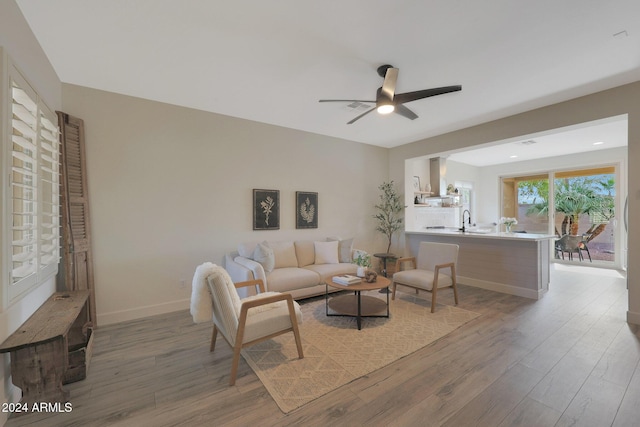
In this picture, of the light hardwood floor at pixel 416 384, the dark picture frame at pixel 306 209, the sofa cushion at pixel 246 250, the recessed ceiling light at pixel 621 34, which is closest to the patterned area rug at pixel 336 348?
the light hardwood floor at pixel 416 384

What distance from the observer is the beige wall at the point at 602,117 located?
10.5 feet

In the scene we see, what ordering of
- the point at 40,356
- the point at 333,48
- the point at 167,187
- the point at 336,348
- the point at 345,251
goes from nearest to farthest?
the point at 40,356
the point at 333,48
the point at 336,348
the point at 167,187
the point at 345,251

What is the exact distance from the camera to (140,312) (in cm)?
352

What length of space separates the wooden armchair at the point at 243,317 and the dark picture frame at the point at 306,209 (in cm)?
254

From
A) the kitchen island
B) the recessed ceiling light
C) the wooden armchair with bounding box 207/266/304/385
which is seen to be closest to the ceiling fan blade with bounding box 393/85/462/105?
the recessed ceiling light

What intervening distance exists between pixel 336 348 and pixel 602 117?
4.29 metres

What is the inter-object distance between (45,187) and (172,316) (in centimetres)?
200

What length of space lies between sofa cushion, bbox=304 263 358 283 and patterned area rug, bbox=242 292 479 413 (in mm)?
483

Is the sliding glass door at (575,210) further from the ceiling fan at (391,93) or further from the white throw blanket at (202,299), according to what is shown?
the white throw blanket at (202,299)

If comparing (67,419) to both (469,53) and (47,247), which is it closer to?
(47,247)

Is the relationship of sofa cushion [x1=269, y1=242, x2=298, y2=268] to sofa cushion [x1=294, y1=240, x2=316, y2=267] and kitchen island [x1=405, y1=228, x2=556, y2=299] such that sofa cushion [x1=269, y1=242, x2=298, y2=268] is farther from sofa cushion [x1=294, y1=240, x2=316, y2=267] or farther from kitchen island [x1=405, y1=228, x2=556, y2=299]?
kitchen island [x1=405, y1=228, x2=556, y2=299]

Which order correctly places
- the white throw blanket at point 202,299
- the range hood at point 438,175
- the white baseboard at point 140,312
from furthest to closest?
the range hood at point 438,175, the white baseboard at point 140,312, the white throw blanket at point 202,299

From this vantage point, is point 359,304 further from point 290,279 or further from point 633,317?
point 633,317

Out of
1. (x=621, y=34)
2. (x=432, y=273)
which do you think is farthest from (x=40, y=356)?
(x=621, y=34)
